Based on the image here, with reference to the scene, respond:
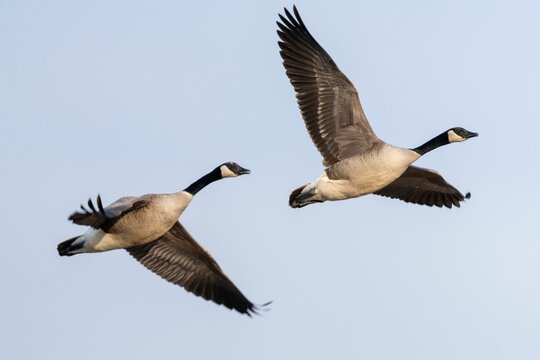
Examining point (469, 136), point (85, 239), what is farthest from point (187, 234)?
point (469, 136)

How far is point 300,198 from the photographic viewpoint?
18547 mm

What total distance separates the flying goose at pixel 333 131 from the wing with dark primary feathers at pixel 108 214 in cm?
245

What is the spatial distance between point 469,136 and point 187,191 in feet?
15.2

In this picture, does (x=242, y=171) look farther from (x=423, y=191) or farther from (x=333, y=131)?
(x=423, y=191)

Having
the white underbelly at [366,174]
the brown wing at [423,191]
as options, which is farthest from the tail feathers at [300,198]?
the brown wing at [423,191]

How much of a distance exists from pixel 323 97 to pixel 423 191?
341 cm

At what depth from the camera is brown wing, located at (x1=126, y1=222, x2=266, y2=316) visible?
19.7 m

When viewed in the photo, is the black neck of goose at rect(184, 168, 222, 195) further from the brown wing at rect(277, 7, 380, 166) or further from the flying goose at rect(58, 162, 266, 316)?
the brown wing at rect(277, 7, 380, 166)

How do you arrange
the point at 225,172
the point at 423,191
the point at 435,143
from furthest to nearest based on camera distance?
the point at 423,191, the point at 225,172, the point at 435,143

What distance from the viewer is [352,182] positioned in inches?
717

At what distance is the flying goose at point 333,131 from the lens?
18.1 metres

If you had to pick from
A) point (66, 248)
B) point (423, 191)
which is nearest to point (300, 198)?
point (423, 191)

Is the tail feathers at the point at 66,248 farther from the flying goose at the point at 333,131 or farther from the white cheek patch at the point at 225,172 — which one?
the flying goose at the point at 333,131

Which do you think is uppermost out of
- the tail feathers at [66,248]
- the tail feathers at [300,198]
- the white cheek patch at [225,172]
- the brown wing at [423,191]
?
the white cheek patch at [225,172]
